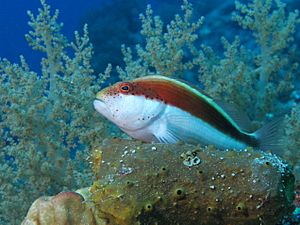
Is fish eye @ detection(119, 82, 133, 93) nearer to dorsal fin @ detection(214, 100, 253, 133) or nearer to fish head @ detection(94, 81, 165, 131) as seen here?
fish head @ detection(94, 81, 165, 131)

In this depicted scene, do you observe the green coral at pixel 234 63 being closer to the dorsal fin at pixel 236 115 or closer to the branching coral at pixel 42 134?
the branching coral at pixel 42 134

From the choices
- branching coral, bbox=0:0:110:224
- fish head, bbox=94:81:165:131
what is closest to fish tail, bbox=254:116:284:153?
fish head, bbox=94:81:165:131

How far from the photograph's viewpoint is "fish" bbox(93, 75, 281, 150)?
82.4 inches

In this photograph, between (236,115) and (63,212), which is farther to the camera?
(236,115)

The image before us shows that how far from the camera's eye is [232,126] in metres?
2.15

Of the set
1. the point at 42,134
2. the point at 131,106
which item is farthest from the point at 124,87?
the point at 42,134

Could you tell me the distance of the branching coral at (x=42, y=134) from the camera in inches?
170

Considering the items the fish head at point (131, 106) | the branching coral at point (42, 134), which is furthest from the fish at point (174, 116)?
the branching coral at point (42, 134)

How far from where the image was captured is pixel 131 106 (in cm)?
210

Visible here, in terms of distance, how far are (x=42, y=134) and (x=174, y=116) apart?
2858 mm

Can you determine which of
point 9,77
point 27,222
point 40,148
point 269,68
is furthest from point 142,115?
point 269,68

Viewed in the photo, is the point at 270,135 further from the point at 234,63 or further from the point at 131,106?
the point at 234,63

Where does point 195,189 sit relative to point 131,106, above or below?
below

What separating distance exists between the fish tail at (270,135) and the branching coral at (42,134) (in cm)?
223
